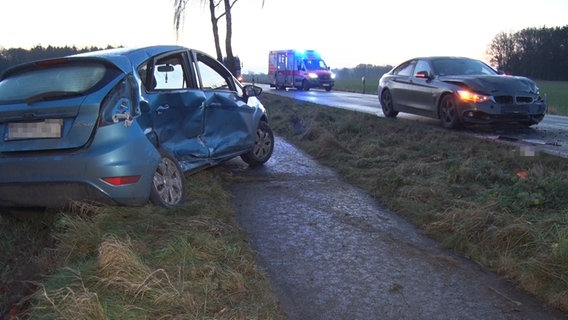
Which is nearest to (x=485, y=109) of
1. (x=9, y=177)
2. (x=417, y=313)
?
(x=417, y=313)

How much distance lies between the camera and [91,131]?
13.3ft

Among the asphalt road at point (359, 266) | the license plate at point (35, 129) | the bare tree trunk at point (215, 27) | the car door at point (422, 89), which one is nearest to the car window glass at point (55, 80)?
the license plate at point (35, 129)

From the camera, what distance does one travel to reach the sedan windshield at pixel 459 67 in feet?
35.8

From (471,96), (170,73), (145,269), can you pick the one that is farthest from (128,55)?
(471,96)

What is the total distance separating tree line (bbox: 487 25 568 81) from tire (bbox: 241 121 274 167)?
6641cm

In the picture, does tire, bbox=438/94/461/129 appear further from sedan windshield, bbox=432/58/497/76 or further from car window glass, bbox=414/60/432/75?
car window glass, bbox=414/60/432/75

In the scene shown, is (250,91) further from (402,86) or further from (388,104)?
(388,104)

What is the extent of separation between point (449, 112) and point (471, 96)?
0.75 m

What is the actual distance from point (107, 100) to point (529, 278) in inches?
138

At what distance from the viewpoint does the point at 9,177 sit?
414 cm

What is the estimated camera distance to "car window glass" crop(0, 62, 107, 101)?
4.30 m

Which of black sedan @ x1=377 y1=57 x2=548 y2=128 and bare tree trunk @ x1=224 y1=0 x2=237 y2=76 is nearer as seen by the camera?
black sedan @ x1=377 y1=57 x2=548 y2=128

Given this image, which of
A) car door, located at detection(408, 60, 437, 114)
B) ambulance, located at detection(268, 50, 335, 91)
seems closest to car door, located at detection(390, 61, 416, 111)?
car door, located at detection(408, 60, 437, 114)

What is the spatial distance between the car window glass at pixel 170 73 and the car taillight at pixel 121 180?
119 cm
